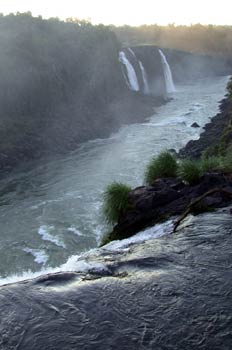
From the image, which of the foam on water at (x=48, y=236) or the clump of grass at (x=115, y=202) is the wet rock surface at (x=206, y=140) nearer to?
the foam on water at (x=48, y=236)

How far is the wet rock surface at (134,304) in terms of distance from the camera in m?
7.90

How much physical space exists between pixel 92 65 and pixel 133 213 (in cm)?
4698

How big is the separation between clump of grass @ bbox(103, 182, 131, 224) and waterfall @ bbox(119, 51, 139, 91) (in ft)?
172

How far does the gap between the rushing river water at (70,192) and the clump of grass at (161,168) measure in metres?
4.17

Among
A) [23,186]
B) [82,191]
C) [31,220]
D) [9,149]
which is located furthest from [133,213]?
[9,149]

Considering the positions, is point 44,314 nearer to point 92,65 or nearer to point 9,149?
point 9,149

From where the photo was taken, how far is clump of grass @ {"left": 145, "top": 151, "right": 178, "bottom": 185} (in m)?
17.6

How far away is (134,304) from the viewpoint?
904 centimetres

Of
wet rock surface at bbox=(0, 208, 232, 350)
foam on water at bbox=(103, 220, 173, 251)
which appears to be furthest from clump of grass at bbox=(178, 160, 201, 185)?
wet rock surface at bbox=(0, 208, 232, 350)

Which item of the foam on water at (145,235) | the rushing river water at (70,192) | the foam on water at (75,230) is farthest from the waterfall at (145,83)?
the foam on water at (145,235)

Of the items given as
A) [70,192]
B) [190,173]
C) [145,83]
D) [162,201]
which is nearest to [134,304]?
[162,201]

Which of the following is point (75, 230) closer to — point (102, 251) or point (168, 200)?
point (168, 200)

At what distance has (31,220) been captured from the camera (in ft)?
78.5

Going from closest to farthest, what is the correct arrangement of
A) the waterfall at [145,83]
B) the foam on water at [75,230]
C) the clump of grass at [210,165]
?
the clump of grass at [210,165] → the foam on water at [75,230] → the waterfall at [145,83]
